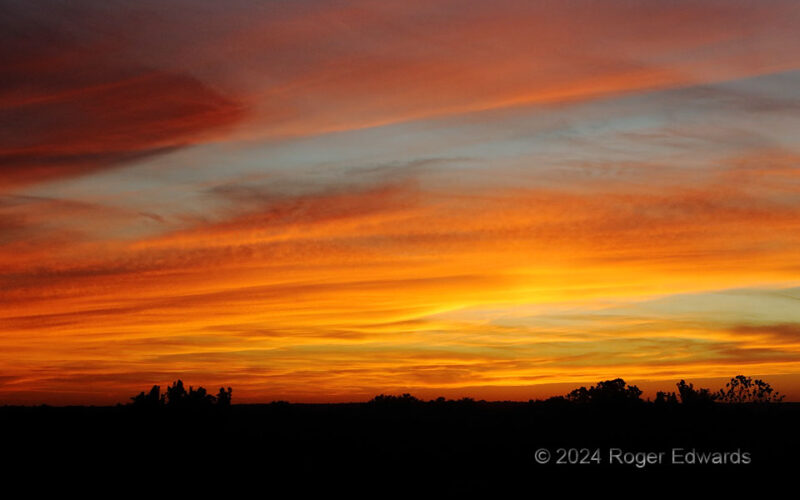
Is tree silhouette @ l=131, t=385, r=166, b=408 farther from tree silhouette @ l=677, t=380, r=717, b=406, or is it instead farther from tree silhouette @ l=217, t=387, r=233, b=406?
tree silhouette @ l=677, t=380, r=717, b=406

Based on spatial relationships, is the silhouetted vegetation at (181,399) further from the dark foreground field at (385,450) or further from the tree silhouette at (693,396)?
the tree silhouette at (693,396)

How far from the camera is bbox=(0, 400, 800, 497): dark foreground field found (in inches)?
1868

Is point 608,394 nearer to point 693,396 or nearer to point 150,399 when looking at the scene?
point 693,396

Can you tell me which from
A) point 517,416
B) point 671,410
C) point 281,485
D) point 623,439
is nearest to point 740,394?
point 671,410

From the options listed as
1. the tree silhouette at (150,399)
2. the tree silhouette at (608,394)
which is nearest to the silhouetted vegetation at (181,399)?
the tree silhouette at (150,399)

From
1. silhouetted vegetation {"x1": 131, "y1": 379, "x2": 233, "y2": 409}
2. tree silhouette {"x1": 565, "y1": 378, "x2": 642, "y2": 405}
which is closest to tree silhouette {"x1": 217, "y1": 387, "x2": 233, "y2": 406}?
silhouetted vegetation {"x1": 131, "y1": 379, "x2": 233, "y2": 409}

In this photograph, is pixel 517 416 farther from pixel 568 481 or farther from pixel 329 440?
pixel 568 481

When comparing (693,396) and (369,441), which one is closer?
(369,441)

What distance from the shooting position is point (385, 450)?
5884 centimetres

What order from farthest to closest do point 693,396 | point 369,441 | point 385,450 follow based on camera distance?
point 693,396
point 369,441
point 385,450

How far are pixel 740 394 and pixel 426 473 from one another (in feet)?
303

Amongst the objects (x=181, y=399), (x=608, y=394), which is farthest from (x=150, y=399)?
(x=608, y=394)

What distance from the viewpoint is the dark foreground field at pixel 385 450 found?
47438mm

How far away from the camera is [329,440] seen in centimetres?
6438
